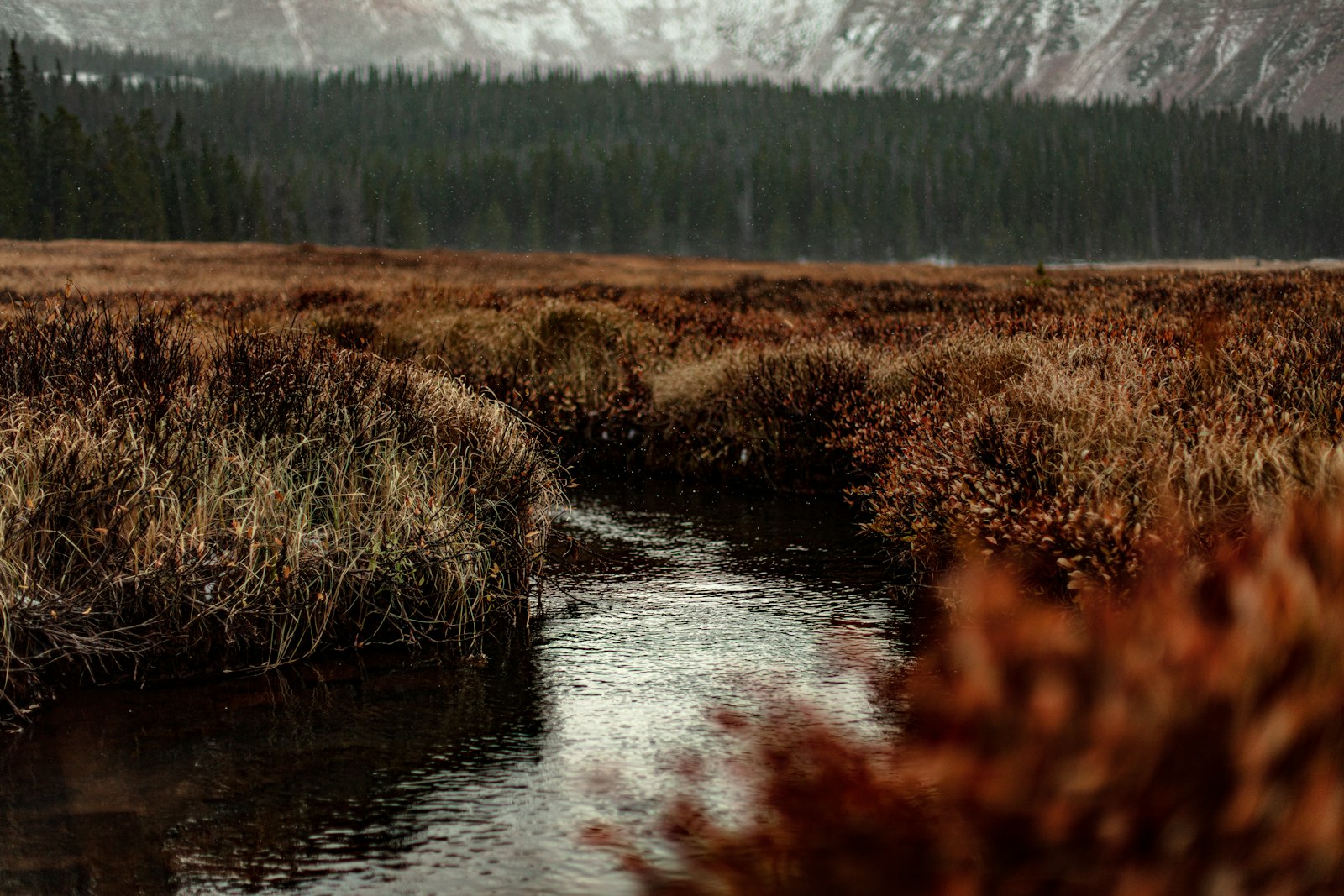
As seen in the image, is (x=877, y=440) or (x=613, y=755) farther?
(x=877, y=440)

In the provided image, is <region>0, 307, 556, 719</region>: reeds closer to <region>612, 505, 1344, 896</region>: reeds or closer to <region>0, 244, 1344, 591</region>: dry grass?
<region>0, 244, 1344, 591</region>: dry grass

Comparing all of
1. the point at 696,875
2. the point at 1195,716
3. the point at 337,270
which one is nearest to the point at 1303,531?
the point at 1195,716

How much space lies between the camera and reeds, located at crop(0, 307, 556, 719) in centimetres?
932

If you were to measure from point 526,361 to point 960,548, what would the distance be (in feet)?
40.4

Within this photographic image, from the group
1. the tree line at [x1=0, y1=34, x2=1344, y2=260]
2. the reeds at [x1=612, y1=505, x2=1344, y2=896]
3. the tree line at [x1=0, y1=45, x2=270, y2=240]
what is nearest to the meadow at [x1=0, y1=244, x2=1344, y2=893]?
the reeds at [x1=612, y1=505, x2=1344, y2=896]

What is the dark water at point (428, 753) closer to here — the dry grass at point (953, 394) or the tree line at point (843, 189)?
the dry grass at point (953, 394)

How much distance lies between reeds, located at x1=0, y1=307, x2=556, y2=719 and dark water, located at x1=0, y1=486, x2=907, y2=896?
0.45 m

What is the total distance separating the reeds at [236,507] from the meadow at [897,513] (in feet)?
0.13

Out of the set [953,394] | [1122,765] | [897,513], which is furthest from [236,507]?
[1122,765]

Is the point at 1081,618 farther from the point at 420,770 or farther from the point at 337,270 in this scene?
the point at 337,270

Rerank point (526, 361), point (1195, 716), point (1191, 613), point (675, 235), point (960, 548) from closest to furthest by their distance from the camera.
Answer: point (1195, 716) → point (1191, 613) → point (960, 548) → point (526, 361) → point (675, 235)

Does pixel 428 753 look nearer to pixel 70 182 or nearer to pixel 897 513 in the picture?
pixel 897 513

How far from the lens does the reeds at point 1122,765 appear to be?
8.52ft

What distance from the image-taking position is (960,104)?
192625mm
